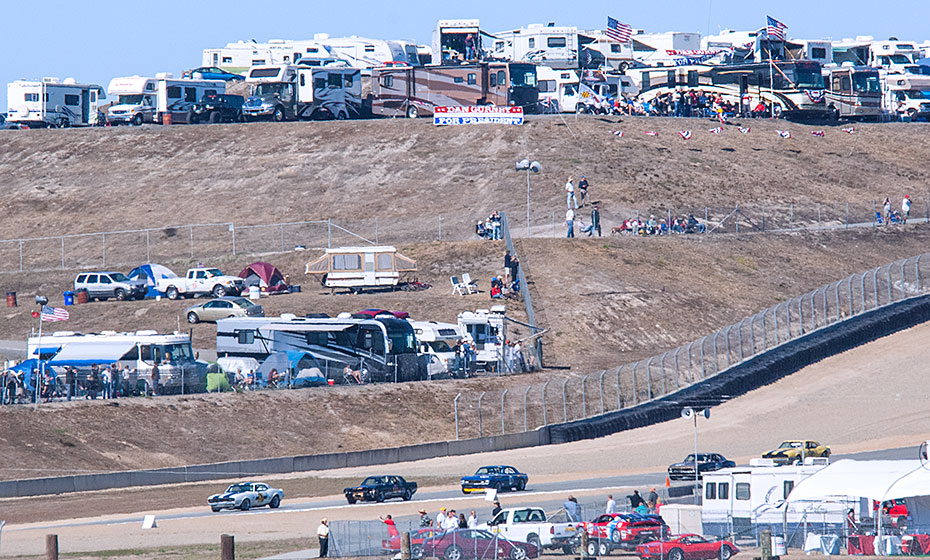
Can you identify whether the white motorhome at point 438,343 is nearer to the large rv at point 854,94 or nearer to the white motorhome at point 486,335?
the white motorhome at point 486,335

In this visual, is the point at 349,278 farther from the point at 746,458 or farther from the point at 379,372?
the point at 746,458

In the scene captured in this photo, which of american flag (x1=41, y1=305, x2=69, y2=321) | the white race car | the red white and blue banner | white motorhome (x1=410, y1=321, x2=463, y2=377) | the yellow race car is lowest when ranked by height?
the white race car

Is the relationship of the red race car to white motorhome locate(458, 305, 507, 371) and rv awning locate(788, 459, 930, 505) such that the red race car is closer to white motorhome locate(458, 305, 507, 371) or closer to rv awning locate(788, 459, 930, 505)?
rv awning locate(788, 459, 930, 505)

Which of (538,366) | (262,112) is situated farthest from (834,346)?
(262,112)

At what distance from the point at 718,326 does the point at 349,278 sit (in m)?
16.8

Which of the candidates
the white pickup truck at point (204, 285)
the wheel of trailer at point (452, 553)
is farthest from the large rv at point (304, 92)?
the wheel of trailer at point (452, 553)

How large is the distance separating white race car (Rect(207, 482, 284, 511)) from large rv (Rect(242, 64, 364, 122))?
178ft

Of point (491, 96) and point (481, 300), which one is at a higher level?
point (491, 96)

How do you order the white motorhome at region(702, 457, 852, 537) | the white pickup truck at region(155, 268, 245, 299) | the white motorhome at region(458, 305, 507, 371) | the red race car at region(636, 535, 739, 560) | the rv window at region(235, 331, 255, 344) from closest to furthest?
1. the red race car at region(636, 535, 739, 560)
2. the white motorhome at region(702, 457, 852, 537)
3. the rv window at region(235, 331, 255, 344)
4. the white motorhome at region(458, 305, 507, 371)
5. the white pickup truck at region(155, 268, 245, 299)

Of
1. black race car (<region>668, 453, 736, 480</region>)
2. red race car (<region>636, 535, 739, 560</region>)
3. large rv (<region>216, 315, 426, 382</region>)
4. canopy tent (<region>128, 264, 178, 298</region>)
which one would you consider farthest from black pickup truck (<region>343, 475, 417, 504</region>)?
canopy tent (<region>128, 264, 178, 298</region>)

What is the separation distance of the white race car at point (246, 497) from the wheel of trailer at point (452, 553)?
10325 mm

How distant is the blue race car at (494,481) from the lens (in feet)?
134

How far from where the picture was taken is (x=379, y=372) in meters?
54.7

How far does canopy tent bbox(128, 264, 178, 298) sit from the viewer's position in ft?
228
